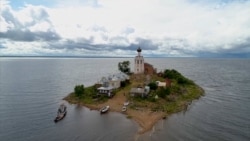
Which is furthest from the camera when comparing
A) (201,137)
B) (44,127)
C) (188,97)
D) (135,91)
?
(188,97)

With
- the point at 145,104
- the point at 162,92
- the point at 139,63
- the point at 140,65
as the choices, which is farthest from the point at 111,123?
the point at 140,65

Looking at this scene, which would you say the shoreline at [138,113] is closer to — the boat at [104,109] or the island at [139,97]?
the island at [139,97]

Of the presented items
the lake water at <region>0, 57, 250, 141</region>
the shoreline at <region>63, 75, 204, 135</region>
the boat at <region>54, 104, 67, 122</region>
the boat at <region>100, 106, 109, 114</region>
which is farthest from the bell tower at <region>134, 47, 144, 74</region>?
the boat at <region>54, 104, 67, 122</region>

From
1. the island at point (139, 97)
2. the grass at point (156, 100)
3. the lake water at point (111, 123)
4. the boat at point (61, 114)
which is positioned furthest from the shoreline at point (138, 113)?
the boat at point (61, 114)

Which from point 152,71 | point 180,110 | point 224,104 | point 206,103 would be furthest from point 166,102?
point 152,71

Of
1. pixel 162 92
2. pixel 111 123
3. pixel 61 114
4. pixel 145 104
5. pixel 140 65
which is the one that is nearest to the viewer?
pixel 111 123

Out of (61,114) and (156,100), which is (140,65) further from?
(61,114)

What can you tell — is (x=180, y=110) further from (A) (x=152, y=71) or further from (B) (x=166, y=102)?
(A) (x=152, y=71)

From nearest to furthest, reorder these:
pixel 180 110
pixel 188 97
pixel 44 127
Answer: pixel 44 127 < pixel 180 110 < pixel 188 97
